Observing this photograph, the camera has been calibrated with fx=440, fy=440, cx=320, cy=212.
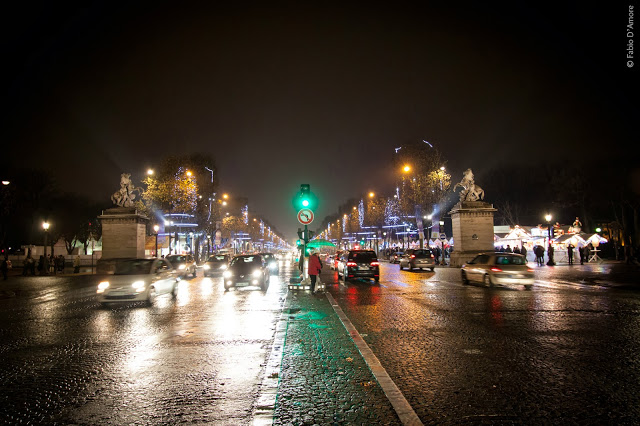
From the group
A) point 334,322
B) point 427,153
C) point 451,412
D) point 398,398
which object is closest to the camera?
point 451,412

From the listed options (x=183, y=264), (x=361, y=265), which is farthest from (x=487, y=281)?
(x=183, y=264)

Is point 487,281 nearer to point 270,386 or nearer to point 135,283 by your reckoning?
point 135,283

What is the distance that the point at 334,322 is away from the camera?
10.4 m

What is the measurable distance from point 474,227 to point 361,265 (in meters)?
15.6

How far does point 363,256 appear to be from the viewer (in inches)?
936

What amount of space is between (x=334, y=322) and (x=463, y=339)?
126 inches

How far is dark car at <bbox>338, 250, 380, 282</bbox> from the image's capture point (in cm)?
2303

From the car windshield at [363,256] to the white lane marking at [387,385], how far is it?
567 inches

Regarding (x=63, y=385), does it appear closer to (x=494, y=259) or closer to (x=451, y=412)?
(x=451, y=412)

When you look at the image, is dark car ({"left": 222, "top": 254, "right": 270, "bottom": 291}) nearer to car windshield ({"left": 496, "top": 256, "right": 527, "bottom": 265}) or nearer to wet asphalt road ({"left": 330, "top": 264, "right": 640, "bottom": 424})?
wet asphalt road ({"left": 330, "top": 264, "right": 640, "bottom": 424})

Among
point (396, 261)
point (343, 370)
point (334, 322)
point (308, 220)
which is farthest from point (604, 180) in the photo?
point (343, 370)

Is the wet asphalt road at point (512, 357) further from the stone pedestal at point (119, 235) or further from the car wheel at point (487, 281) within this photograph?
the stone pedestal at point (119, 235)

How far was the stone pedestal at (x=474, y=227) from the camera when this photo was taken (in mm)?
34969

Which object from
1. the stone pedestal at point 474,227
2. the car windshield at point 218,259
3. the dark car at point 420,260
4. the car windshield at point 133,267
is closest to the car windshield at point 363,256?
the car windshield at point 218,259
